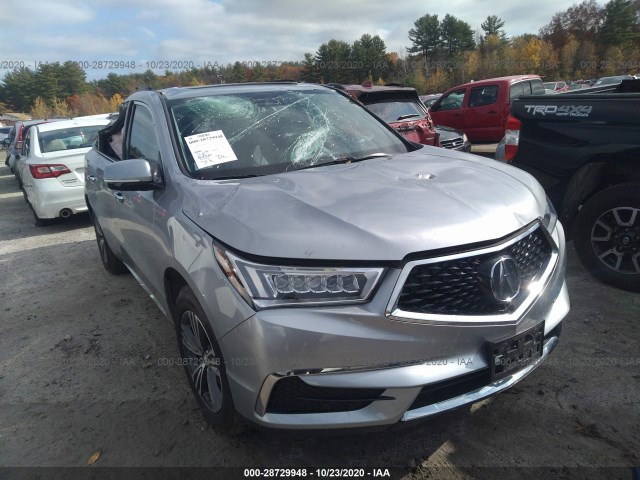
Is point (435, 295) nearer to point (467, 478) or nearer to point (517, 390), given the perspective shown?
point (467, 478)

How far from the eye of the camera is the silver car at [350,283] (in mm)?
1771

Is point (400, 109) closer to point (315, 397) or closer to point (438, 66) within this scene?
point (315, 397)

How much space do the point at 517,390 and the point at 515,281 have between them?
102cm

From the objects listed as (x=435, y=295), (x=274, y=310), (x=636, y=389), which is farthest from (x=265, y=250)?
(x=636, y=389)

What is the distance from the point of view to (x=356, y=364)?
1773 mm

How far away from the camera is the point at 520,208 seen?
2160 millimetres

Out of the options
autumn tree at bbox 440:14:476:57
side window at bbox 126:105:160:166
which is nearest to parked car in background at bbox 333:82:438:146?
side window at bbox 126:105:160:166

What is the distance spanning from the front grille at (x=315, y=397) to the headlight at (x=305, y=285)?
0.32 meters

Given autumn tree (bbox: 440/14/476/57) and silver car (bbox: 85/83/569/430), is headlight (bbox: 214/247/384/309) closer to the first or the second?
silver car (bbox: 85/83/569/430)

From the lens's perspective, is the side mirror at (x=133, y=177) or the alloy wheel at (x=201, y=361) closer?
the alloy wheel at (x=201, y=361)

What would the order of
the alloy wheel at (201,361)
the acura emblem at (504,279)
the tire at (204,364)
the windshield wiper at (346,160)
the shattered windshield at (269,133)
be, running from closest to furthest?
the acura emblem at (504,279) → the tire at (204,364) → the alloy wheel at (201,361) → the shattered windshield at (269,133) → the windshield wiper at (346,160)

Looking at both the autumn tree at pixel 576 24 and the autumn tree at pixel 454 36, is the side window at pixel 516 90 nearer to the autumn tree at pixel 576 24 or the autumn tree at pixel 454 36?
the autumn tree at pixel 576 24

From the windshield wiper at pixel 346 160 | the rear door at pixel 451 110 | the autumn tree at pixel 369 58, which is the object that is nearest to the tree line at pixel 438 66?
the autumn tree at pixel 369 58

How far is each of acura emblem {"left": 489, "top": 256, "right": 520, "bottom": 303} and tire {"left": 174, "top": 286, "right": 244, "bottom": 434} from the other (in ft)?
3.97
